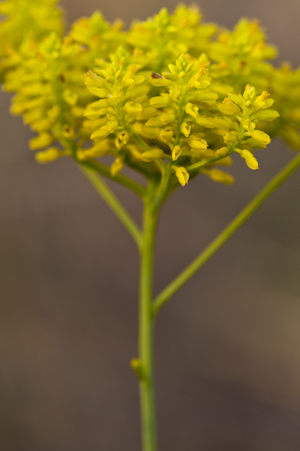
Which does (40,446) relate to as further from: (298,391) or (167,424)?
(298,391)

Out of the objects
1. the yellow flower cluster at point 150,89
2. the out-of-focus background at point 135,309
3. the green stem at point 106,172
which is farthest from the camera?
the out-of-focus background at point 135,309

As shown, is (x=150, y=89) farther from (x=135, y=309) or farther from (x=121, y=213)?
(x=135, y=309)

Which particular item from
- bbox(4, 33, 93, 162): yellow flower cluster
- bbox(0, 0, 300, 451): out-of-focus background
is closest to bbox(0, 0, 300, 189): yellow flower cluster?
bbox(4, 33, 93, 162): yellow flower cluster

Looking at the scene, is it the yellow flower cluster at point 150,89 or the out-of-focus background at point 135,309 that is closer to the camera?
the yellow flower cluster at point 150,89

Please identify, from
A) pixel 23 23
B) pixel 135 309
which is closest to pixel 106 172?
pixel 23 23

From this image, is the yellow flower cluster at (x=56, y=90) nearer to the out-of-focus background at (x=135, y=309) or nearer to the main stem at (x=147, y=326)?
the main stem at (x=147, y=326)

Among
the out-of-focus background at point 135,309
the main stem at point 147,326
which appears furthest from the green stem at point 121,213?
the out-of-focus background at point 135,309
